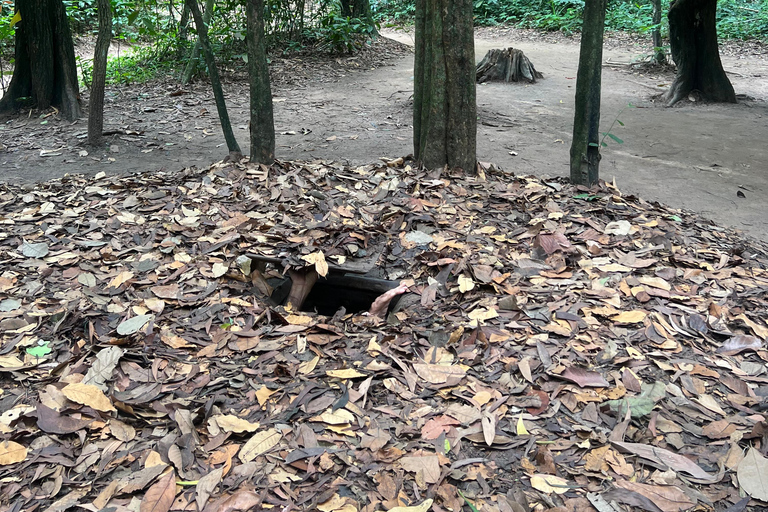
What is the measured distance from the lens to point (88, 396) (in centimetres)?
241

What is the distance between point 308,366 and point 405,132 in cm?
464

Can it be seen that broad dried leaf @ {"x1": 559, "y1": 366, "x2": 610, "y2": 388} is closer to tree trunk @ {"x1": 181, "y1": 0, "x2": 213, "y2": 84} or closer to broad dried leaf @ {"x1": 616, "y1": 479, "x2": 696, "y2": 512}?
broad dried leaf @ {"x1": 616, "y1": 479, "x2": 696, "y2": 512}

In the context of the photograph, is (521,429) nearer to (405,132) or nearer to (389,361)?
(389,361)

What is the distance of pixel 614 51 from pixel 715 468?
13.1 meters

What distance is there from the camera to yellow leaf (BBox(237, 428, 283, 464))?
2175mm

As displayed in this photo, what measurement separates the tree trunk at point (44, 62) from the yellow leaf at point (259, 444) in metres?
6.39

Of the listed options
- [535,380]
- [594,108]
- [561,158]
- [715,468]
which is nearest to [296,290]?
[535,380]

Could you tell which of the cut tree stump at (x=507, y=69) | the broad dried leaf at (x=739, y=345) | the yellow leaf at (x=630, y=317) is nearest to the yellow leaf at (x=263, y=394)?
the yellow leaf at (x=630, y=317)

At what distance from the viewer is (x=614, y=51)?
1341 cm

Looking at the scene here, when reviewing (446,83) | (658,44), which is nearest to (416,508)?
(446,83)

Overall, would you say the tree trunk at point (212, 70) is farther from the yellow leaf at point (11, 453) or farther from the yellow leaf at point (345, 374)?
the yellow leaf at point (11, 453)

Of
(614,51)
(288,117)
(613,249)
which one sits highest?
(614,51)

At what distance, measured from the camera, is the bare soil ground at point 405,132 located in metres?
5.55

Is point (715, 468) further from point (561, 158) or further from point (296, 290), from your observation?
point (561, 158)
